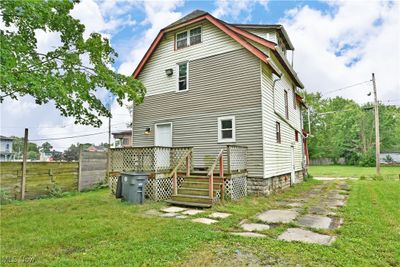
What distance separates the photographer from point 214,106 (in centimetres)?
1084

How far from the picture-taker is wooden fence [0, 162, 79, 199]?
906 centimetres

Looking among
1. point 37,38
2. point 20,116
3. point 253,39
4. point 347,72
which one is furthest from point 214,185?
point 347,72

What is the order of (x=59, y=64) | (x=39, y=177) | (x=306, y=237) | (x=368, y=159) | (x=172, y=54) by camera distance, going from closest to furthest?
(x=306, y=237) < (x=59, y=64) < (x=39, y=177) < (x=172, y=54) < (x=368, y=159)

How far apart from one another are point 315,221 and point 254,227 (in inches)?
63.8

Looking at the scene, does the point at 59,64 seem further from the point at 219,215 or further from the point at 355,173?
the point at 355,173

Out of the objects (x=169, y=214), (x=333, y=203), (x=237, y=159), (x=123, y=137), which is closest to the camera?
(x=169, y=214)

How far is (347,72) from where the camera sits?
111ft

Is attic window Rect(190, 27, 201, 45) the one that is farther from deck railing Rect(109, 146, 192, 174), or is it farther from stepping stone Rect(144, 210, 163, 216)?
stepping stone Rect(144, 210, 163, 216)

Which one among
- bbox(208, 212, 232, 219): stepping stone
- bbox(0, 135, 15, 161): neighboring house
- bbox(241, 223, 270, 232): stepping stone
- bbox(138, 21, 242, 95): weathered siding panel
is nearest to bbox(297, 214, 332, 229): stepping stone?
bbox(241, 223, 270, 232): stepping stone

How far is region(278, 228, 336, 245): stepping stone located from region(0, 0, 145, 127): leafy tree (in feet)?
19.9

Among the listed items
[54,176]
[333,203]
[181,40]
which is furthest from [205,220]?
[181,40]

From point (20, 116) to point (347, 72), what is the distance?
35.6 metres

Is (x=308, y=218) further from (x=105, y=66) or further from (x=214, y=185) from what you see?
(x=105, y=66)

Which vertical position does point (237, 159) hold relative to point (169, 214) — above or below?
above
